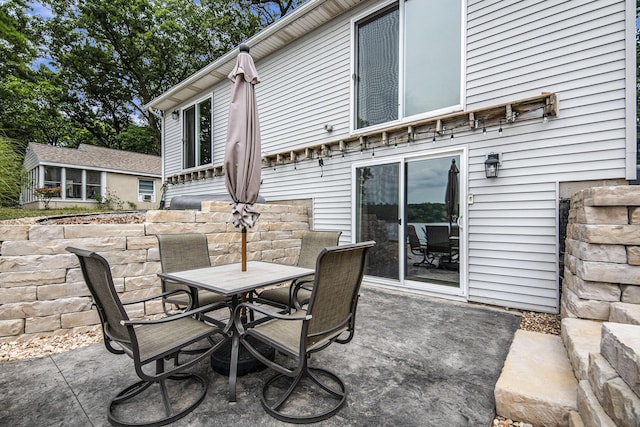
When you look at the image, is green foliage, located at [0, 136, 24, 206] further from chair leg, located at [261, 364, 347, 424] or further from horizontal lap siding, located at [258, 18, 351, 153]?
chair leg, located at [261, 364, 347, 424]

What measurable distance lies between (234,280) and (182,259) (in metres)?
1.07

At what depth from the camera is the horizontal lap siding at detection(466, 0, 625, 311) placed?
10.4 feet

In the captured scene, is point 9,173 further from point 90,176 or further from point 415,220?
point 90,176

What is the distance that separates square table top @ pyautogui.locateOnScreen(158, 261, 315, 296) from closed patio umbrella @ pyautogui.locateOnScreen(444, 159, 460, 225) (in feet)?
8.68

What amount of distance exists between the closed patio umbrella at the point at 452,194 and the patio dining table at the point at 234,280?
2.66 meters

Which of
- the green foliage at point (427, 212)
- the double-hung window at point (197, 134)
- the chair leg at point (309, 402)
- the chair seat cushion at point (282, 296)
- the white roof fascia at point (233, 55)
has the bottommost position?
the chair leg at point (309, 402)

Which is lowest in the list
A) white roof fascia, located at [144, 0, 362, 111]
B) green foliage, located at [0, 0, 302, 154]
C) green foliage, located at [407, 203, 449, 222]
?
green foliage, located at [407, 203, 449, 222]

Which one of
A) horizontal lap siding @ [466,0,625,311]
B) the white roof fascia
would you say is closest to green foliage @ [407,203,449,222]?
horizontal lap siding @ [466,0,625,311]

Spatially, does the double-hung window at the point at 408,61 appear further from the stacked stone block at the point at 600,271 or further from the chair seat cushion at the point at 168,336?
the chair seat cushion at the point at 168,336

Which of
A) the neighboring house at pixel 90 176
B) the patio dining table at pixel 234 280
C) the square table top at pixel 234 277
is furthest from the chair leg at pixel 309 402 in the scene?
the neighboring house at pixel 90 176

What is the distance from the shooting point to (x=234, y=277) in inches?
93.9

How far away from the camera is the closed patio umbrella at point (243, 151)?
2.60 metres

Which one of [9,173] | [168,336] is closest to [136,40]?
→ [9,173]

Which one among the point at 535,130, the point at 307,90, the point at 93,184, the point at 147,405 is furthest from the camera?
the point at 93,184
